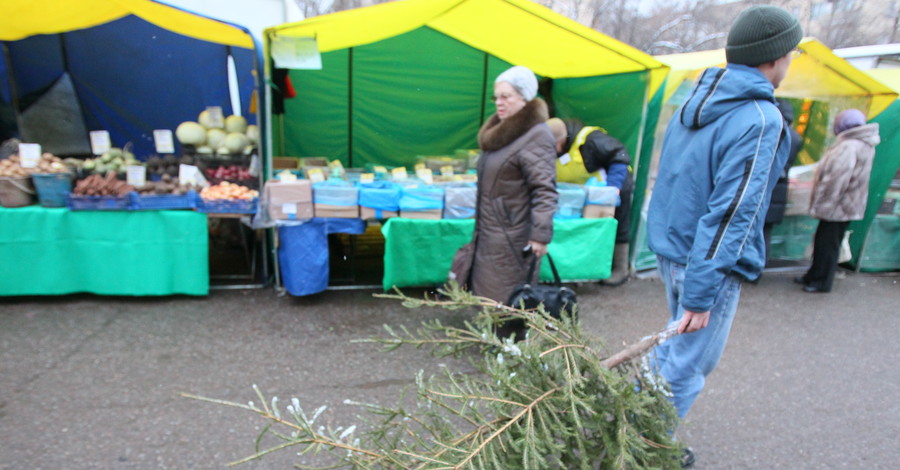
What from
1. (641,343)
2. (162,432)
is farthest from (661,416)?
(162,432)

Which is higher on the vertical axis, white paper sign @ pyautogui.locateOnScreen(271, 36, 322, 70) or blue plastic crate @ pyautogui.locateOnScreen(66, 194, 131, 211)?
white paper sign @ pyautogui.locateOnScreen(271, 36, 322, 70)

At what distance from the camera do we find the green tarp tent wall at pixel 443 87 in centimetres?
480

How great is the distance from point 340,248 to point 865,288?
18.5ft

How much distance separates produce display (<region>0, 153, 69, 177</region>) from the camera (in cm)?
402

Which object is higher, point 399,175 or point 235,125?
point 235,125

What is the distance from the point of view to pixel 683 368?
7.05 feet

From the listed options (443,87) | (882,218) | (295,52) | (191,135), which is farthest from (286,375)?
(882,218)

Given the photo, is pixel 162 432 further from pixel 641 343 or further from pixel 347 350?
pixel 641 343

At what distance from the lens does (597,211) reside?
4.82 metres

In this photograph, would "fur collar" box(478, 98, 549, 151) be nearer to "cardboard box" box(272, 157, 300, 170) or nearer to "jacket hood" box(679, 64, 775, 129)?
"jacket hood" box(679, 64, 775, 129)

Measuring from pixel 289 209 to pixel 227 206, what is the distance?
0.56 metres

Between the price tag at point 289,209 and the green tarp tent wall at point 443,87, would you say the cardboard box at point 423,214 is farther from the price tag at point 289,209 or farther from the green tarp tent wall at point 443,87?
the green tarp tent wall at point 443,87

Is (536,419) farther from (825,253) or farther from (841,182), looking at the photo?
(825,253)

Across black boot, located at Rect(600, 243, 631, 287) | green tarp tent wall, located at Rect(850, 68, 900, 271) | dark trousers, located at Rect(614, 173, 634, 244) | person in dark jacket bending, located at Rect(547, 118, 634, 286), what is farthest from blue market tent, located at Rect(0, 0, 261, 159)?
green tarp tent wall, located at Rect(850, 68, 900, 271)
